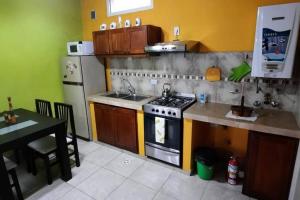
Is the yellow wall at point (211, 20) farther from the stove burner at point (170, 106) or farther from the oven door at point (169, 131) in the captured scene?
the oven door at point (169, 131)

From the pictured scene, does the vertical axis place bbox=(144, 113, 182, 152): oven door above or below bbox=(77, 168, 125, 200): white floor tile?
above

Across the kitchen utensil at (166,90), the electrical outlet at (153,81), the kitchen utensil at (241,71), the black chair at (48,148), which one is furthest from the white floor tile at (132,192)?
the kitchen utensil at (241,71)

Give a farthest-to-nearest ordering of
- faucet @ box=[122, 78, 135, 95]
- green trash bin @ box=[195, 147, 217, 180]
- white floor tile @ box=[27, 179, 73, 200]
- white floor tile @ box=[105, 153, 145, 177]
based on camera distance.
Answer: faucet @ box=[122, 78, 135, 95], white floor tile @ box=[105, 153, 145, 177], green trash bin @ box=[195, 147, 217, 180], white floor tile @ box=[27, 179, 73, 200]

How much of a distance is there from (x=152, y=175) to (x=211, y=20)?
7.38 feet

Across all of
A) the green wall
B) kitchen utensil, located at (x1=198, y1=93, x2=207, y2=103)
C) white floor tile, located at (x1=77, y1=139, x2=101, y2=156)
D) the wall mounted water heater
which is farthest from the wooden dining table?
the wall mounted water heater

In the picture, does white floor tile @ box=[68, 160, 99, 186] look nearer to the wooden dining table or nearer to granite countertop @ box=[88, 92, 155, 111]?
the wooden dining table

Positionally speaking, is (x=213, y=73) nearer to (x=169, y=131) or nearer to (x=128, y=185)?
(x=169, y=131)

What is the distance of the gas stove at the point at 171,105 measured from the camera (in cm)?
241

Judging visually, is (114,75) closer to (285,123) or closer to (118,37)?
(118,37)

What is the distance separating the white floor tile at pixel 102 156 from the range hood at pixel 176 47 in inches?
70.0

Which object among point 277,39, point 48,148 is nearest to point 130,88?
point 48,148

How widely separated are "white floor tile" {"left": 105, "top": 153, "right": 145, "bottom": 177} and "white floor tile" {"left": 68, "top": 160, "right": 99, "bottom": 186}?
0.71 ft

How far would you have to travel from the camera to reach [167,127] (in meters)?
2.53

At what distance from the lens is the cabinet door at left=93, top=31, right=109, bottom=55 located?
318cm
